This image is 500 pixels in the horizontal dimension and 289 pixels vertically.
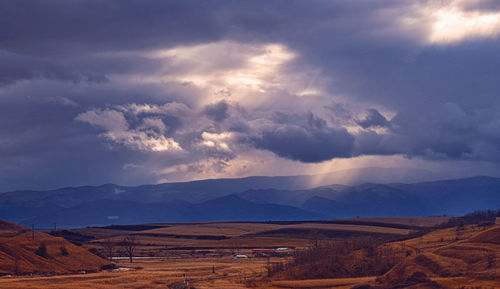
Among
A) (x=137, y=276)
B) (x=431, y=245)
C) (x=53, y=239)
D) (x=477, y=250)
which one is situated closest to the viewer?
(x=477, y=250)

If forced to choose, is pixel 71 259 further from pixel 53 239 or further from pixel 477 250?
pixel 477 250

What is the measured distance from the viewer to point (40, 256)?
117 m

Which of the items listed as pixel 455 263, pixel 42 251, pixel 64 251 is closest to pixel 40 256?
pixel 42 251

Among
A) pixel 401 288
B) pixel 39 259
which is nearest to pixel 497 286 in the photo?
pixel 401 288

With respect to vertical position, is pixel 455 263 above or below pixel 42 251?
below

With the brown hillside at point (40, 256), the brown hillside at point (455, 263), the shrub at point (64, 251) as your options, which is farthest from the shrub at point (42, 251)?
the brown hillside at point (455, 263)

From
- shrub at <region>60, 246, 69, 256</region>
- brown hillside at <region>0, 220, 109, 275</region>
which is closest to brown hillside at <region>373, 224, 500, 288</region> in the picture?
brown hillside at <region>0, 220, 109, 275</region>

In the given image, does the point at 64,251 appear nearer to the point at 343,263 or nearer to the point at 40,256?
the point at 40,256

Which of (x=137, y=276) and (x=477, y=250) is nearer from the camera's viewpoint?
(x=477, y=250)

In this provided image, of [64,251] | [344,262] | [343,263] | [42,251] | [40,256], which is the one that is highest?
[42,251]

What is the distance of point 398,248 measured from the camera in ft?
344

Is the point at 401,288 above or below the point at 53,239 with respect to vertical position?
below

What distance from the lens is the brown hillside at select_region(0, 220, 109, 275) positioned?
10838cm

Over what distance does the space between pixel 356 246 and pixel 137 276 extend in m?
36.4
